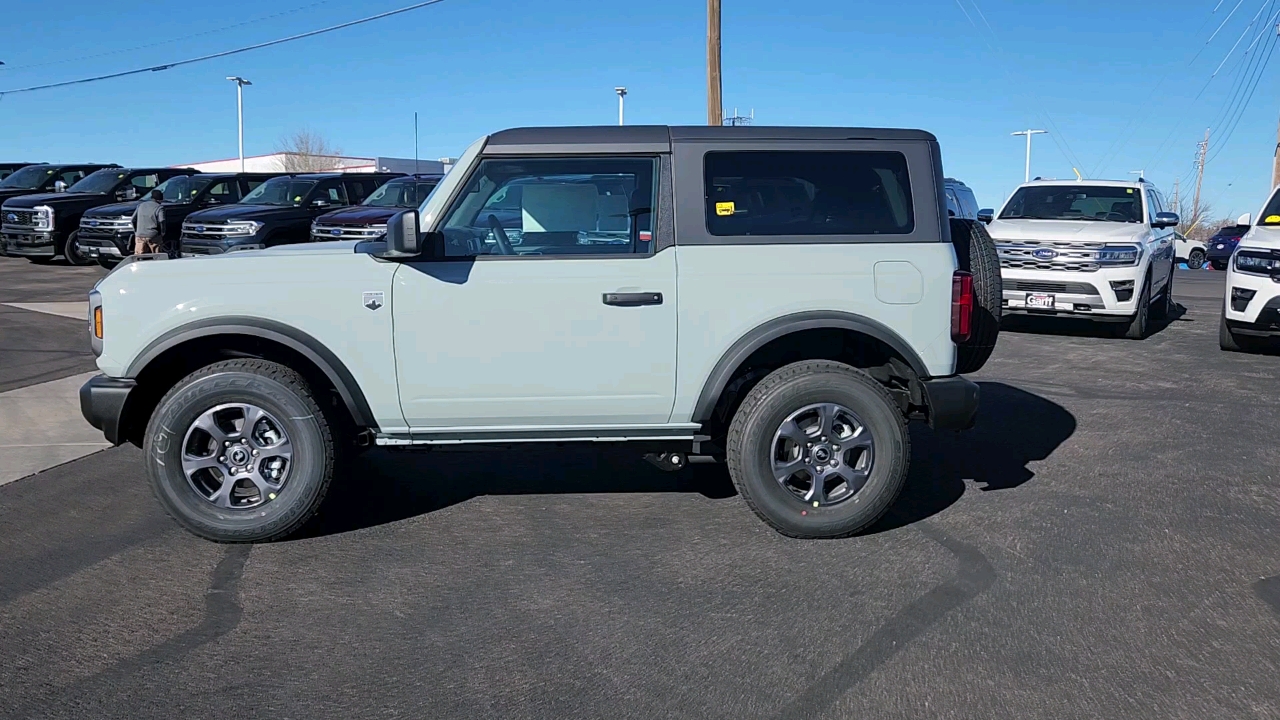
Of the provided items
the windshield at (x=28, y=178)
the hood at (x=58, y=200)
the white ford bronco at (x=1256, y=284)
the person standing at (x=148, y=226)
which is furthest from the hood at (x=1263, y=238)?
the windshield at (x=28, y=178)

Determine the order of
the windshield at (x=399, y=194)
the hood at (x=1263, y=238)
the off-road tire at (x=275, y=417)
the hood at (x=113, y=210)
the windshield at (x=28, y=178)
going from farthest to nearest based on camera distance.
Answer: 1. the windshield at (x=28, y=178)
2. the hood at (x=113, y=210)
3. the windshield at (x=399, y=194)
4. the hood at (x=1263, y=238)
5. the off-road tire at (x=275, y=417)

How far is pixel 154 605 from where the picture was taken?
4.33 m

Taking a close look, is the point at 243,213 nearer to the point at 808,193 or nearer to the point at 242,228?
the point at 242,228

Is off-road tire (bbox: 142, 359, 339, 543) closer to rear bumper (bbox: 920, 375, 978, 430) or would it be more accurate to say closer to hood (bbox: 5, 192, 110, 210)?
rear bumper (bbox: 920, 375, 978, 430)

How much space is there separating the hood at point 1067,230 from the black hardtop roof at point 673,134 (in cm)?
751

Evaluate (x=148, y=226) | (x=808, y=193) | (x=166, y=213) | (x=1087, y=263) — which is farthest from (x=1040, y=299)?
(x=166, y=213)

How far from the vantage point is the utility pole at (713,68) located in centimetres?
1788

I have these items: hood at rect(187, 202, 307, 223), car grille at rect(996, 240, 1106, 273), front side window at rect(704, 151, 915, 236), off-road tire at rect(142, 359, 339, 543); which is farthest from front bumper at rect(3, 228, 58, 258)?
front side window at rect(704, 151, 915, 236)

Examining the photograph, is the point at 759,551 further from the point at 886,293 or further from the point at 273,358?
the point at 273,358

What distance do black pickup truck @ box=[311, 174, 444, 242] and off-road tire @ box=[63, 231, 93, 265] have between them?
733cm

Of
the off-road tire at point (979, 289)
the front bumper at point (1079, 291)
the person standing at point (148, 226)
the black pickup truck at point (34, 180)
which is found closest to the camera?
the off-road tire at point (979, 289)

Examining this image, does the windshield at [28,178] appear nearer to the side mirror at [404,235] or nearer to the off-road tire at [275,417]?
the off-road tire at [275,417]

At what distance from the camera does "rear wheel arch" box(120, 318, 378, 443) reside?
4977mm

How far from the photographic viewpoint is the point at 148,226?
17.3 m
